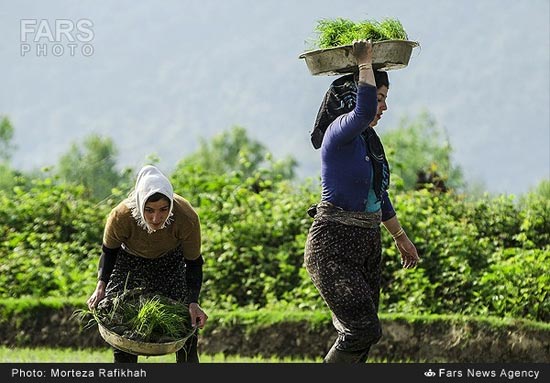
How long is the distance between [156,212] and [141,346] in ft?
2.36

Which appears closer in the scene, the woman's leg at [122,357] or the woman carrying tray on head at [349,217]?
the woman carrying tray on head at [349,217]

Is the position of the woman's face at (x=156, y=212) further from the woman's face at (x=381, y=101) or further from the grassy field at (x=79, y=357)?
the grassy field at (x=79, y=357)

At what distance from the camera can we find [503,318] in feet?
32.6

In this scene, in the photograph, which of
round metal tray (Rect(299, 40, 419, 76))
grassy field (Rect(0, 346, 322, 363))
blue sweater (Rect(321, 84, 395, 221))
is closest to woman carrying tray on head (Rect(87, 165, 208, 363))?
blue sweater (Rect(321, 84, 395, 221))

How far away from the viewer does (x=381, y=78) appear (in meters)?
6.64

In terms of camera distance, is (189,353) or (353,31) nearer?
(353,31)

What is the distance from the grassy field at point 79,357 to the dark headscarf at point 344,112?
3.16 m

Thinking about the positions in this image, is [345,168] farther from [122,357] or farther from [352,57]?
[122,357]

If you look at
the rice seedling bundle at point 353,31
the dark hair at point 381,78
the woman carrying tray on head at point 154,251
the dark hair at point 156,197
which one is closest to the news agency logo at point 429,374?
the woman carrying tray on head at point 154,251

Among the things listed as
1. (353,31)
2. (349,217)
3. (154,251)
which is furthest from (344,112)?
(154,251)

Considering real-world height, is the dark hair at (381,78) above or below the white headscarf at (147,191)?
above

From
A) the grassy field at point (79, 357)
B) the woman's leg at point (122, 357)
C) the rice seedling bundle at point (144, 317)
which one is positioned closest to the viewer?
the rice seedling bundle at point (144, 317)

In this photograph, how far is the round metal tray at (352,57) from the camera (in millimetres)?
6566

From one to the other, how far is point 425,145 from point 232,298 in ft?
72.0
